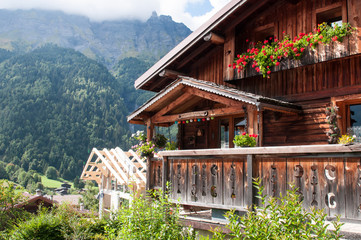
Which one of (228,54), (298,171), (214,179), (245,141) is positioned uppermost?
(228,54)

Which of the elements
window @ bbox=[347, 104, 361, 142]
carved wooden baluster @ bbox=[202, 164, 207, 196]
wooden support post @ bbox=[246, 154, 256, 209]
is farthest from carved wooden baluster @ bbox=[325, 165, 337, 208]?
window @ bbox=[347, 104, 361, 142]

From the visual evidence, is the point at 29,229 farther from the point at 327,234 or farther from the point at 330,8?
the point at 330,8

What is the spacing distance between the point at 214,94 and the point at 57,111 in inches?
5544

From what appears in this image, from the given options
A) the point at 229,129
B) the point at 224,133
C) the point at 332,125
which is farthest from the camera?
the point at 224,133

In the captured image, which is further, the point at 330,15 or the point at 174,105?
the point at 174,105

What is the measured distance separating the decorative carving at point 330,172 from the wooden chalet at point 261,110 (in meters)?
0.02

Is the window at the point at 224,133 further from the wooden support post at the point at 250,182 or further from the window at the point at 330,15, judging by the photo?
the wooden support post at the point at 250,182

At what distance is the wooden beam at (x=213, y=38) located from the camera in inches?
504

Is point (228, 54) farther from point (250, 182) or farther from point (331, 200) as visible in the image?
point (331, 200)

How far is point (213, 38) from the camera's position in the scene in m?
12.8

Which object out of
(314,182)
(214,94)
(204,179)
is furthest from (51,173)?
(314,182)

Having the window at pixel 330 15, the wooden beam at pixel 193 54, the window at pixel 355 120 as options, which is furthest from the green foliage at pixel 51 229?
the window at pixel 330 15

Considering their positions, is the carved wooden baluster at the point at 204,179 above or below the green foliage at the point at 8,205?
above

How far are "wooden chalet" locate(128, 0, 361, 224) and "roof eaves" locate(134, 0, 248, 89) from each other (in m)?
0.04
